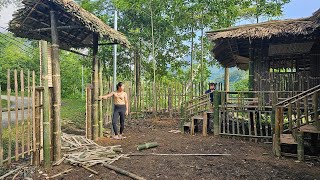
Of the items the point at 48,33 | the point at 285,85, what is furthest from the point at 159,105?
the point at 48,33

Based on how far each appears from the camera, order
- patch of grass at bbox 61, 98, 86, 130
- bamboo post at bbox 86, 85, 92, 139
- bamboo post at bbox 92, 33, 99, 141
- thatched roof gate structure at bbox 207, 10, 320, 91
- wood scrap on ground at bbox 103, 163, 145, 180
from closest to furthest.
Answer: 1. wood scrap on ground at bbox 103, 163, 145, 180
2. bamboo post at bbox 86, 85, 92, 139
3. bamboo post at bbox 92, 33, 99, 141
4. thatched roof gate structure at bbox 207, 10, 320, 91
5. patch of grass at bbox 61, 98, 86, 130

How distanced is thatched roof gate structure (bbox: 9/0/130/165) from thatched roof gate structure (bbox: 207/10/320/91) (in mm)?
4307

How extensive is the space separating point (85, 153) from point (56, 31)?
2825mm

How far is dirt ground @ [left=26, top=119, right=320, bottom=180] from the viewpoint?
5.48 m

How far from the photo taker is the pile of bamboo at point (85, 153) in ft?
19.9

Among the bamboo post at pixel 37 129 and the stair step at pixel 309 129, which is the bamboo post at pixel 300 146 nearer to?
the stair step at pixel 309 129

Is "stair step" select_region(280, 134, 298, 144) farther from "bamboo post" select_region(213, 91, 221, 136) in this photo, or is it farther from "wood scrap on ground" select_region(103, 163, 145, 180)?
"wood scrap on ground" select_region(103, 163, 145, 180)

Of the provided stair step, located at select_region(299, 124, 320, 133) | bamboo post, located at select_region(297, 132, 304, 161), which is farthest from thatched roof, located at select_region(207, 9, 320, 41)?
bamboo post, located at select_region(297, 132, 304, 161)

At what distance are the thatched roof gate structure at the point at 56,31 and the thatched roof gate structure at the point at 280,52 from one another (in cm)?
431

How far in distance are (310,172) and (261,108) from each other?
387 cm

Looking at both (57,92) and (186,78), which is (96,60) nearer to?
(57,92)

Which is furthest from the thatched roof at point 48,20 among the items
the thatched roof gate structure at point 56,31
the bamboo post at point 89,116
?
the bamboo post at point 89,116

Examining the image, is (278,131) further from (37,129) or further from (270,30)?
(37,129)

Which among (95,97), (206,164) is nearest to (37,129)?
(95,97)
